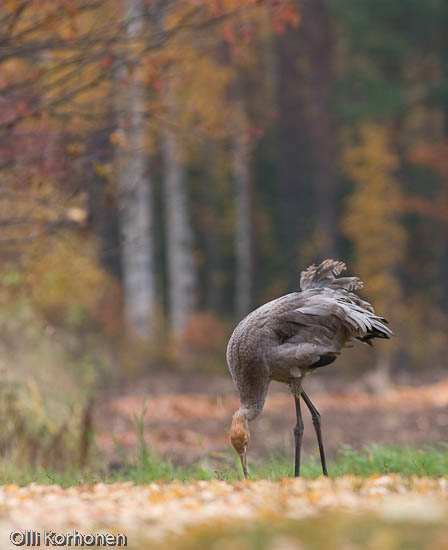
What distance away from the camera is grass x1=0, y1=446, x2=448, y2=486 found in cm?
663

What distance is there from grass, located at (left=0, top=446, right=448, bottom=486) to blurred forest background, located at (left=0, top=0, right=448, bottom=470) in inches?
55.5

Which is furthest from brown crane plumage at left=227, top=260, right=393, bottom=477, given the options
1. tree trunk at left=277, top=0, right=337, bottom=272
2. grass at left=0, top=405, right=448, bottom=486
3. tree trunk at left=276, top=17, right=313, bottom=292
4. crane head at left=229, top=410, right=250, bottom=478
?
tree trunk at left=276, top=17, right=313, bottom=292

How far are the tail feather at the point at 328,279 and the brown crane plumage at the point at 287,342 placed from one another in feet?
0.75

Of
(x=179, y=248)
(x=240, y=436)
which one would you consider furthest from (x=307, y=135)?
(x=240, y=436)

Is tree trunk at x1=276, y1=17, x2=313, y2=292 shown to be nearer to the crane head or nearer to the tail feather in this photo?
the tail feather

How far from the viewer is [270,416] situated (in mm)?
14883

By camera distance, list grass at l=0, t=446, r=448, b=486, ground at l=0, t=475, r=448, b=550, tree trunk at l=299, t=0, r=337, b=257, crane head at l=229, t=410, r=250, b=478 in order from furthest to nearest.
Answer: tree trunk at l=299, t=0, r=337, b=257
grass at l=0, t=446, r=448, b=486
crane head at l=229, t=410, r=250, b=478
ground at l=0, t=475, r=448, b=550

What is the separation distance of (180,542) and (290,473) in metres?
2.98

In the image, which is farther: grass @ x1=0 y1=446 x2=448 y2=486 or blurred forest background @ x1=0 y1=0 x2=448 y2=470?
blurred forest background @ x1=0 y1=0 x2=448 y2=470

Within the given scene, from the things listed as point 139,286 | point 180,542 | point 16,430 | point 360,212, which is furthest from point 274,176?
point 180,542

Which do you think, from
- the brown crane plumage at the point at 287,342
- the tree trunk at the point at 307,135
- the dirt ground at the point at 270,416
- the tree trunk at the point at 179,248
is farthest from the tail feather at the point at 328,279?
the tree trunk at the point at 307,135

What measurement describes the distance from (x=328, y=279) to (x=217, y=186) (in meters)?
26.8

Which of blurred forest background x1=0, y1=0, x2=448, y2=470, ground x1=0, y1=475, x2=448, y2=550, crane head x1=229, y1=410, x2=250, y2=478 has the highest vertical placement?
blurred forest background x1=0, y1=0, x2=448, y2=470

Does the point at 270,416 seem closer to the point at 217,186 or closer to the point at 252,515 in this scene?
the point at 252,515
